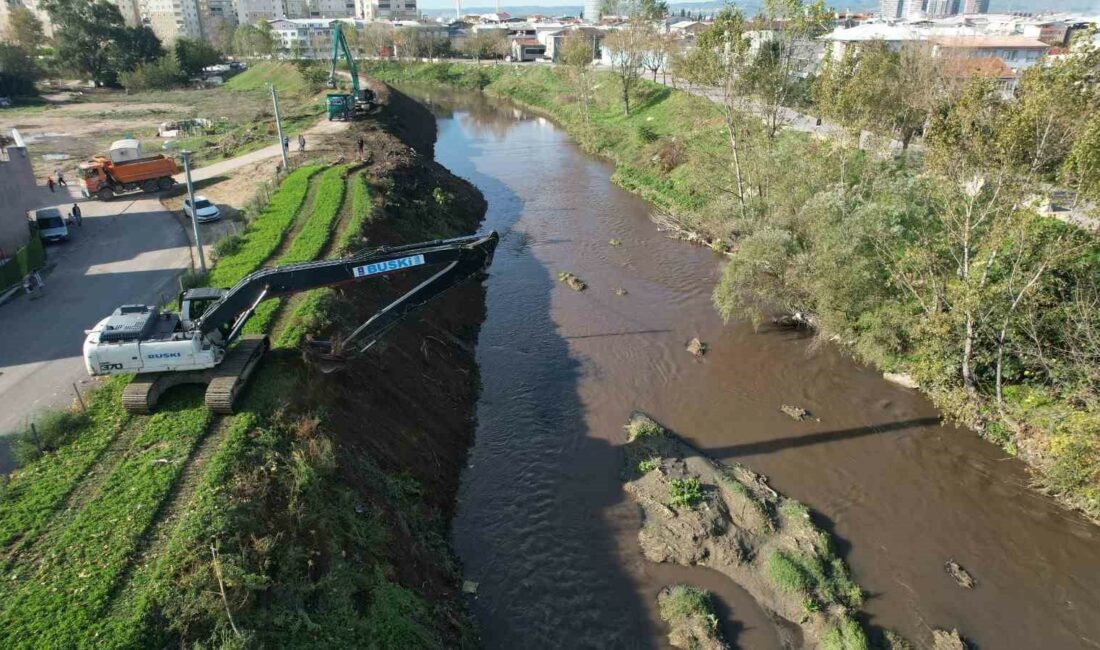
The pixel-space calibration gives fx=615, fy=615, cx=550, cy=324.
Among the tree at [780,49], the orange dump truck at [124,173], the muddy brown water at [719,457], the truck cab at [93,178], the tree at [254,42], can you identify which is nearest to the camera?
the muddy brown water at [719,457]

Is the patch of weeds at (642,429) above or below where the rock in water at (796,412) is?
above

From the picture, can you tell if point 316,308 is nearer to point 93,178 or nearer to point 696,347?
point 696,347

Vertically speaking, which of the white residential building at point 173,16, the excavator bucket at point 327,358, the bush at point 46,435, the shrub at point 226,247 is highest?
the white residential building at point 173,16

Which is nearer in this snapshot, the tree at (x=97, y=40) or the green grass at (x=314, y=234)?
the green grass at (x=314, y=234)

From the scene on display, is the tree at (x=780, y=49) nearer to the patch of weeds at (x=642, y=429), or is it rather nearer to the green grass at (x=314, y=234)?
the patch of weeds at (x=642, y=429)

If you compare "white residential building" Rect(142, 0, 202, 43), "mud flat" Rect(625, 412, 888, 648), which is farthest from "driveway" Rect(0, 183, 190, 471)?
"white residential building" Rect(142, 0, 202, 43)

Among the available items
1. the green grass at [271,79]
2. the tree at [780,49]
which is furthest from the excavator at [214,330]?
the green grass at [271,79]

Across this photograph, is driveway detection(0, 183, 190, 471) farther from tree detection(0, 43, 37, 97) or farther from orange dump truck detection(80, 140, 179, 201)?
tree detection(0, 43, 37, 97)

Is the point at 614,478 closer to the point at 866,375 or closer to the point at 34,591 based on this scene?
the point at 866,375

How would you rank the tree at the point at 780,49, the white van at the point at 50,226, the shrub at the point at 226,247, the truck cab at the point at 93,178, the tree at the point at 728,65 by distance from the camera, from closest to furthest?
the shrub at the point at 226,247 < the white van at the point at 50,226 < the tree at the point at 728,65 < the tree at the point at 780,49 < the truck cab at the point at 93,178
